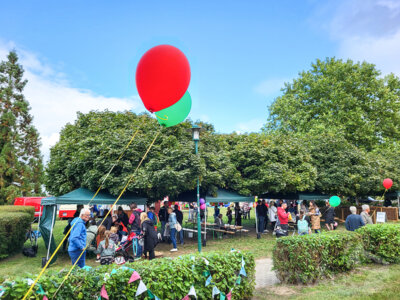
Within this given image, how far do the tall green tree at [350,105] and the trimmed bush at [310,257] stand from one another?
61.8 ft

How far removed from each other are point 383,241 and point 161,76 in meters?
8.24

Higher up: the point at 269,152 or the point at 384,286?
the point at 269,152

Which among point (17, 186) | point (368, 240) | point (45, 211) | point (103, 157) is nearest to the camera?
point (368, 240)

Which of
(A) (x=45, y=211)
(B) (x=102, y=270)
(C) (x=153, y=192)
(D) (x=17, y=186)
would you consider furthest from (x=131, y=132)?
(D) (x=17, y=186)

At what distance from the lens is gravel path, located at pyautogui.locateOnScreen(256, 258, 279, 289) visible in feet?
22.8

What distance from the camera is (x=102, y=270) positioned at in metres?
4.36

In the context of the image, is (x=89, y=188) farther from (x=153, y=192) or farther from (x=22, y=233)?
(x=22, y=233)

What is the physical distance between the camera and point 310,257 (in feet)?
21.7

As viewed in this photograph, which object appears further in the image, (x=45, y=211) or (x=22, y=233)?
(x=22, y=233)

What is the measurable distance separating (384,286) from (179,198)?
37.7 ft

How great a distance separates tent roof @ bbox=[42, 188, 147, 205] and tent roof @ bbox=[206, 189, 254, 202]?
344 centimetres

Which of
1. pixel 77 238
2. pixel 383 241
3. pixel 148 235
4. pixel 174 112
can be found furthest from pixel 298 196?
pixel 77 238

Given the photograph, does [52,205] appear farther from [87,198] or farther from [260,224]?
[260,224]

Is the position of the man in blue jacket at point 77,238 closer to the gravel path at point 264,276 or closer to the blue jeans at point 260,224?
the gravel path at point 264,276
